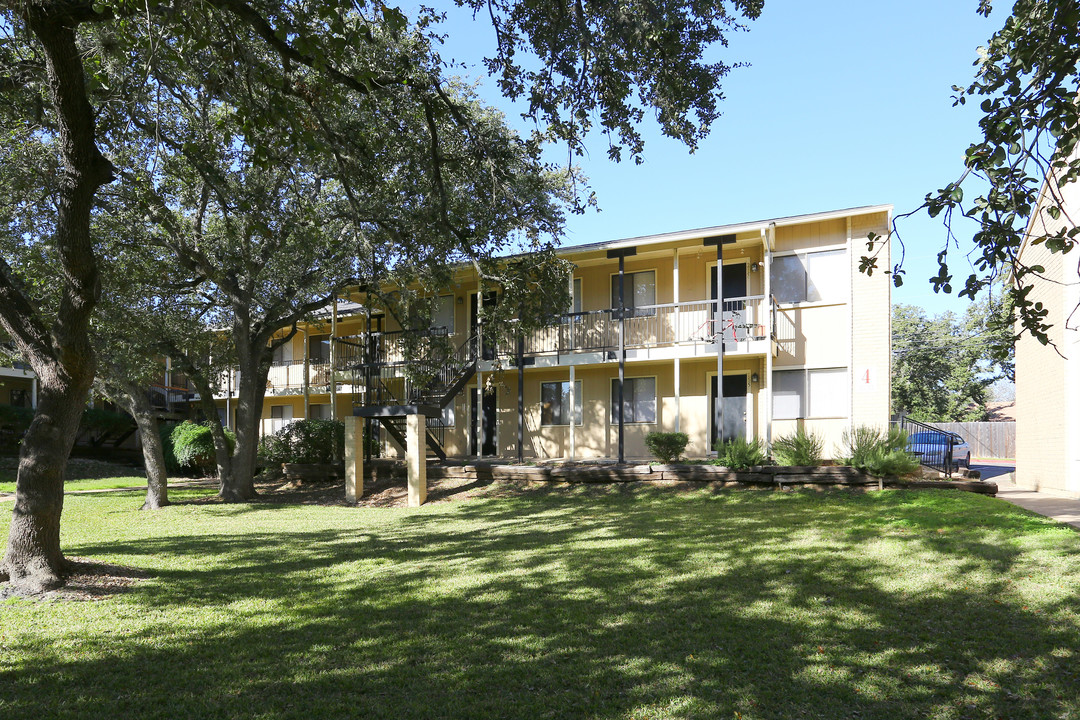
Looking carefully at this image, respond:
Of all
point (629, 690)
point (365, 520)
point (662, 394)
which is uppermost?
point (662, 394)

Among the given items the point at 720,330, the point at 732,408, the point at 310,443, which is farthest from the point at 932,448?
the point at 310,443

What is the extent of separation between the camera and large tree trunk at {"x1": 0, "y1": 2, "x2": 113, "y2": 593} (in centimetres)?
680

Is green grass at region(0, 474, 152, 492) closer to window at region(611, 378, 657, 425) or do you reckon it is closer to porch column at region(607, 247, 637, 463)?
window at region(611, 378, 657, 425)

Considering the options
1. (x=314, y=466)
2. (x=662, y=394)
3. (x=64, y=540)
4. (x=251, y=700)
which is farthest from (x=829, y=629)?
(x=314, y=466)

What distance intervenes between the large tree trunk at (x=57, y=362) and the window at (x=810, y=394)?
47.5ft

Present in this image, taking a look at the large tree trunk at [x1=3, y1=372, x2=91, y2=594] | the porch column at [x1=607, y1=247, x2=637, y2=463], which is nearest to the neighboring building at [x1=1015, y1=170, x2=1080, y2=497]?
the porch column at [x1=607, y1=247, x2=637, y2=463]

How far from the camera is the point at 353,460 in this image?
1661 centimetres

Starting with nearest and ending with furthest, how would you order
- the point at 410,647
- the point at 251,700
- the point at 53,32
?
the point at 251,700 < the point at 410,647 < the point at 53,32

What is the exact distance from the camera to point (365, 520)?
12.9 m

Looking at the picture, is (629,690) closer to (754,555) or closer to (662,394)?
(754,555)

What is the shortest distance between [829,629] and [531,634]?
7.83 ft

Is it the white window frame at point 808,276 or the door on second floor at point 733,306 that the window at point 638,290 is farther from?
A: the white window frame at point 808,276

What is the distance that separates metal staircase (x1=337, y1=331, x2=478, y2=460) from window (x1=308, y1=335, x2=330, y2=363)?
7.43ft

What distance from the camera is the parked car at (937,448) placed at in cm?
1484
